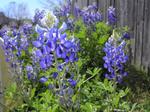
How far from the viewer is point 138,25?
6637mm

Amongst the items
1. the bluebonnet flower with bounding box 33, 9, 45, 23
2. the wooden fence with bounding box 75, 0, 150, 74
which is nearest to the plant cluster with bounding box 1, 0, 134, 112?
the bluebonnet flower with bounding box 33, 9, 45, 23

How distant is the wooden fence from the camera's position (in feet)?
21.0

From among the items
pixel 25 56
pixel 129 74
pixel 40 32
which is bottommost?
pixel 129 74

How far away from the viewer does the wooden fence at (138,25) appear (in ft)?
21.0

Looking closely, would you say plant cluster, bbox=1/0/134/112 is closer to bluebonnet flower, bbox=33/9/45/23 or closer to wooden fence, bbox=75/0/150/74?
bluebonnet flower, bbox=33/9/45/23

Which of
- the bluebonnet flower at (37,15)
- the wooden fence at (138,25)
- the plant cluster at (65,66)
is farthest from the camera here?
the bluebonnet flower at (37,15)

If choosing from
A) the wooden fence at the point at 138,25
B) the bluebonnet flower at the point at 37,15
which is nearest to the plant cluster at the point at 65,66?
the bluebonnet flower at the point at 37,15

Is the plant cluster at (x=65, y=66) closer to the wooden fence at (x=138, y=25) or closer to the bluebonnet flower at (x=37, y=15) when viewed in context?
the bluebonnet flower at (x=37, y=15)

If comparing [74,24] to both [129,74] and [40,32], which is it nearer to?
[129,74]

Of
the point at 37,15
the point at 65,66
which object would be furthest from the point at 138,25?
the point at 65,66

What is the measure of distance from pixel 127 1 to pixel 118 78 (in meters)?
3.26

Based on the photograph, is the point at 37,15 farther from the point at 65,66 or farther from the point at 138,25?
the point at 65,66

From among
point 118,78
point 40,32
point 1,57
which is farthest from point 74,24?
point 40,32

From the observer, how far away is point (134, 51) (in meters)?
6.80
